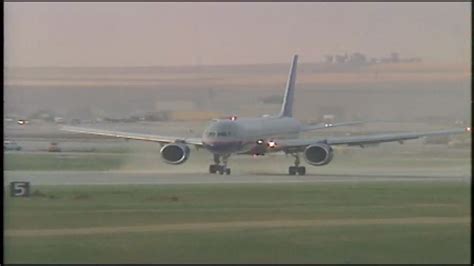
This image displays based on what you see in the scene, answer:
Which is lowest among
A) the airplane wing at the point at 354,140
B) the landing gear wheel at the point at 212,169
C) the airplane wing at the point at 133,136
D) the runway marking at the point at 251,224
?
the runway marking at the point at 251,224

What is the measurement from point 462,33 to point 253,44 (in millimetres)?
866

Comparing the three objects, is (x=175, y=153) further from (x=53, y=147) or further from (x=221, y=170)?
(x=53, y=147)

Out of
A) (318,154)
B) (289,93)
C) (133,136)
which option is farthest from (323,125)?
(133,136)

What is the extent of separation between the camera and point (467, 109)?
11.8 feet

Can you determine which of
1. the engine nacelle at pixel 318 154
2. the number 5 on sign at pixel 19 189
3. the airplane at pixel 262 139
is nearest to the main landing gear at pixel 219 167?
the airplane at pixel 262 139

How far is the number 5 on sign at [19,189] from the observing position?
11.8 ft

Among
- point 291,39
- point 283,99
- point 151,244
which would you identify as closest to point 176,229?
point 151,244

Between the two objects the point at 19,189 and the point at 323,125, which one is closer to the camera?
the point at 19,189

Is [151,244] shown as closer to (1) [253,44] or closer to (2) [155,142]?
(2) [155,142]

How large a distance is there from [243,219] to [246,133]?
0.37 m

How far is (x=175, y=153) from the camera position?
3719 mm

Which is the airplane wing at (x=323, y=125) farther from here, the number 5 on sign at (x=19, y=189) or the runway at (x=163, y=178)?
the number 5 on sign at (x=19, y=189)

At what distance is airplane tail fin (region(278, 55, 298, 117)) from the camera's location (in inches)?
140

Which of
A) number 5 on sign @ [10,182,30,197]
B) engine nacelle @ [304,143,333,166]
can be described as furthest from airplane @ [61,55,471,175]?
number 5 on sign @ [10,182,30,197]
